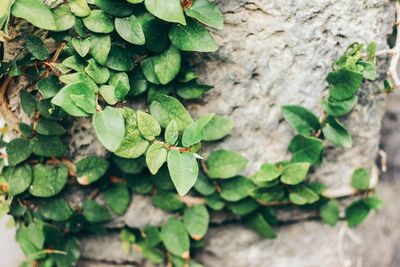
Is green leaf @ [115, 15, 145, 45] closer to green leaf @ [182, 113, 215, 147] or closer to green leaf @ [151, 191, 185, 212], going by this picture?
green leaf @ [182, 113, 215, 147]

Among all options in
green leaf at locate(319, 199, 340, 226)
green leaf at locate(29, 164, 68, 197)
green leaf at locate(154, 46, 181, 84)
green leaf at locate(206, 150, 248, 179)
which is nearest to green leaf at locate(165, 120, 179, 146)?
green leaf at locate(154, 46, 181, 84)

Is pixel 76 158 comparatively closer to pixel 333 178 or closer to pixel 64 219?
pixel 64 219

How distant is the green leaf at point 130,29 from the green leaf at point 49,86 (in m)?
0.18

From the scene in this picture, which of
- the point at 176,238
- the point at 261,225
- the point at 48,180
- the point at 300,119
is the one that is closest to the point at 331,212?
the point at 261,225

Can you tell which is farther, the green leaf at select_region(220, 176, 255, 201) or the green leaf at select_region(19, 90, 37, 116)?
the green leaf at select_region(220, 176, 255, 201)

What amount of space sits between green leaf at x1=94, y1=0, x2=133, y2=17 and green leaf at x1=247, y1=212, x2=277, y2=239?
0.63 metres

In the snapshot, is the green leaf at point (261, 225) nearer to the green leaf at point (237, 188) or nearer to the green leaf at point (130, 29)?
the green leaf at point (237, 188)

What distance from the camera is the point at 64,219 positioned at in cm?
113

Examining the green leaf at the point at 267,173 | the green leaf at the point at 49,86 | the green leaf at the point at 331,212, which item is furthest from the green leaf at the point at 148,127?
the green leaf at the point at 331,212

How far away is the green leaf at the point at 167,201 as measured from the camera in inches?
45.4

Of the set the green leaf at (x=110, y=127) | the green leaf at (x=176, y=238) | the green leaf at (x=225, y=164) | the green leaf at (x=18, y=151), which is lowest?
the green leaf at (x=176, y=238)

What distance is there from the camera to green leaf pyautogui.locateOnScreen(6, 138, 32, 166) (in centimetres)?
106

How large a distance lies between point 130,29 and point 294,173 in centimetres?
52

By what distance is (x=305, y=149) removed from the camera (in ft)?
3.61
